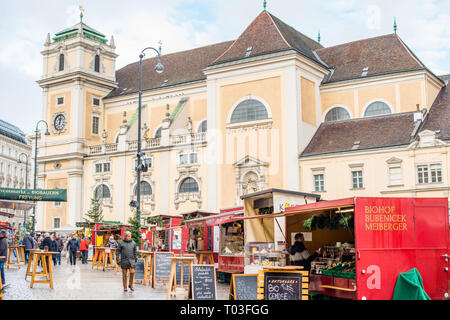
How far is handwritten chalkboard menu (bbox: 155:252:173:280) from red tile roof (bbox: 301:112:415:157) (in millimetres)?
23064

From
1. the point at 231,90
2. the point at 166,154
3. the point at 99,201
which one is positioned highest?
the point at 231,90

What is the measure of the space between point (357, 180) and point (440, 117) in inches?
260

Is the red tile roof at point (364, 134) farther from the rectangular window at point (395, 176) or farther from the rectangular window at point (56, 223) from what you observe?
the rectangular window at point (56, 223)

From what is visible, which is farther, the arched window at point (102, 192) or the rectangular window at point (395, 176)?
the arched window at point (102, 192)

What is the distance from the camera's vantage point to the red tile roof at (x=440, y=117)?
37.3 meters

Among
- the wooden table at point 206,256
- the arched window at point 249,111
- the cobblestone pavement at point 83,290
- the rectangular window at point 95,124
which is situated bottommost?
the cobblestone pavement at point 83,290

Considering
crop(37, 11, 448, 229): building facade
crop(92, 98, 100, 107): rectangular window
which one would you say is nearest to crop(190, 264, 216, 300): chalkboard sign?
crop(37, 11, 448, 229): building facade

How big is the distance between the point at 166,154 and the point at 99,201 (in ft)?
28.1

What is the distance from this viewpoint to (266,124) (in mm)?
43969

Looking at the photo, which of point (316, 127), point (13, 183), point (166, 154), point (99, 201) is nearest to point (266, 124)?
point (316, 127)

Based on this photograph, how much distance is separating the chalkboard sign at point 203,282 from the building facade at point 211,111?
1011 inches

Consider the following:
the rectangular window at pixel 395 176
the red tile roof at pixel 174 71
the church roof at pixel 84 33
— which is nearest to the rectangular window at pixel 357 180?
the rectangular window at pixel 395 176

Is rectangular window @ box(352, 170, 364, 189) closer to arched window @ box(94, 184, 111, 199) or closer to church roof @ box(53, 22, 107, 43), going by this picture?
arched window @ box(94, 184, 111, 199)
